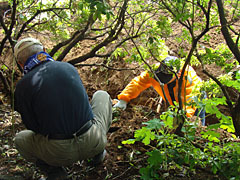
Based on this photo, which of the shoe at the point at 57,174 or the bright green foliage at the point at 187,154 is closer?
the bright green foliage at the point at 187,154

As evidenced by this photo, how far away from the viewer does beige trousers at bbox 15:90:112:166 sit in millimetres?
2227

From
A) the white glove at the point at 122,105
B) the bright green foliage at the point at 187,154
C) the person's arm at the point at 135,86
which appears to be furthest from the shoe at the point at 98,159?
the person's arm at the point at 135,86

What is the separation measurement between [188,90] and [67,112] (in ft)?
6.98

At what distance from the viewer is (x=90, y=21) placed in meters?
3.45

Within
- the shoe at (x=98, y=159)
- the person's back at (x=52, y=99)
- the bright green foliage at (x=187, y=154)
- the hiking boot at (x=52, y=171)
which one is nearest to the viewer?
the bright green foliage at (x=187, y=154)

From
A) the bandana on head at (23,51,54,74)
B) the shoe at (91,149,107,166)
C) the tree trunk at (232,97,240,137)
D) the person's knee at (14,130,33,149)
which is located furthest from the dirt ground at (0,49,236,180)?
the bandana on head at (23,51,54,74)

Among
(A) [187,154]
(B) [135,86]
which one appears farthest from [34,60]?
(B) [135,86]

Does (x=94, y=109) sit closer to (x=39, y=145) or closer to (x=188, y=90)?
(x=39, y=145)

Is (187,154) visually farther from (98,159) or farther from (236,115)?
(98,159)

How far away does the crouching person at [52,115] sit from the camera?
2.13 m

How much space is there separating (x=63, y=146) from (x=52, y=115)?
30 centimetres

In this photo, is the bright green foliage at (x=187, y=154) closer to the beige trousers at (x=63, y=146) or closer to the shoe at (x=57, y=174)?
the beige trousers at (x=63, y=146)

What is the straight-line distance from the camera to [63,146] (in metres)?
2.21

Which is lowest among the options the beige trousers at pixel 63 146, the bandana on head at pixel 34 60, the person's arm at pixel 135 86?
the beige trousers at pixel 63 146
